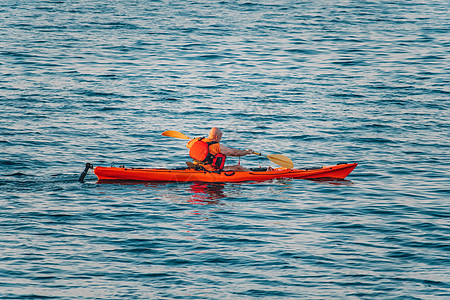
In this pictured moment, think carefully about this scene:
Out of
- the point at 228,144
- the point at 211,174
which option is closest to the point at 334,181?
the point at 211,174

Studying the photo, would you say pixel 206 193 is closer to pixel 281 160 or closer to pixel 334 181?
pixel 281 160

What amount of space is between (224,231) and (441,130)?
1141 cm

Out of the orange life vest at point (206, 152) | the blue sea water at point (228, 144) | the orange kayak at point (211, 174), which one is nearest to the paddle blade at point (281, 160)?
the orange kayak at point (211, 174)

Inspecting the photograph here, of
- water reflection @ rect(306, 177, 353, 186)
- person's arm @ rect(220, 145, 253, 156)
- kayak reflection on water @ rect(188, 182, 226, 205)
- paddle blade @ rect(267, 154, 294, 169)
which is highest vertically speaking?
person's arm @ rect(220, 145, 253, 156)

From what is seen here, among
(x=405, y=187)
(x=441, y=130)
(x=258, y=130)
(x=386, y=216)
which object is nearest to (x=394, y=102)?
(x=441, y=130)

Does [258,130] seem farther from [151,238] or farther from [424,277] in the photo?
[424,277]

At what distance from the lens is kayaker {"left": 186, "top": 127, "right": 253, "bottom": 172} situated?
14898 mm

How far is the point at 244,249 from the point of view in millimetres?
11141

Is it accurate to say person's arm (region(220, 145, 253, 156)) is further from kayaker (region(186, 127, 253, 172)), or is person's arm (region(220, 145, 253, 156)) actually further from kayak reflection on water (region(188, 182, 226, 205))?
kayak reflection on water (region(188, 182, 226, 205))

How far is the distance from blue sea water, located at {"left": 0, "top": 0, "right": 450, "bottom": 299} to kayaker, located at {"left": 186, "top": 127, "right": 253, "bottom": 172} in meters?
0.55

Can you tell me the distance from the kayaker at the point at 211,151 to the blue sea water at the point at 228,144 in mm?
547

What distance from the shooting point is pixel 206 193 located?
1441cm

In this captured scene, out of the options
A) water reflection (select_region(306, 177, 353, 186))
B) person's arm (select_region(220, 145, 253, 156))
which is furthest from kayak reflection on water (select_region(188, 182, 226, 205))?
water reflection (select_region(306, 177, 353, 186))

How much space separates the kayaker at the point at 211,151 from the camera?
1490 centimetres
